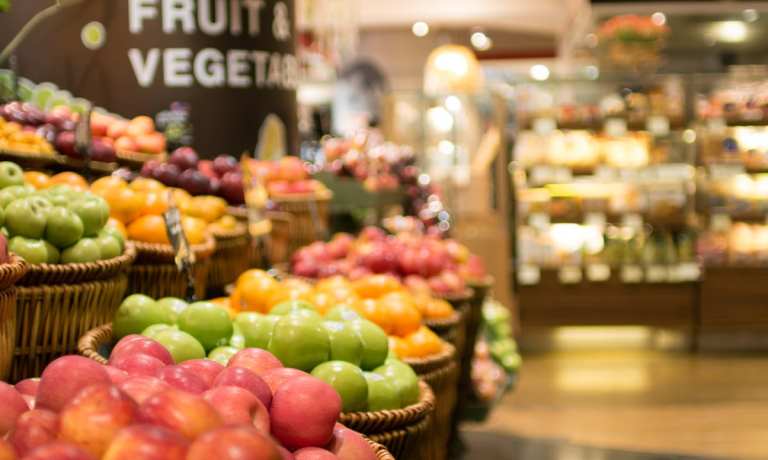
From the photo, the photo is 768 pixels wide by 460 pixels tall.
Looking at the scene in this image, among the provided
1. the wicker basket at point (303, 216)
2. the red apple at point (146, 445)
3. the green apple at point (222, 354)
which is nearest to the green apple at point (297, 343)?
the green apple at point (222, 354)

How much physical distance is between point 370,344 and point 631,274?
8.11 m

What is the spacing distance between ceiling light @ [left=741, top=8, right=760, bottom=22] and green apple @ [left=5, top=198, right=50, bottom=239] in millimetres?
9647

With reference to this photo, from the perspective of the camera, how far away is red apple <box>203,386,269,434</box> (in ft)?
3.98

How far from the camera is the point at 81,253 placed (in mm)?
2266

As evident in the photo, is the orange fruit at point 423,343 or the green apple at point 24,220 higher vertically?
the green apple at point 24,220

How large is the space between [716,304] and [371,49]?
851 centimetres

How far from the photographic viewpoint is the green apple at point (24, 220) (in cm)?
220

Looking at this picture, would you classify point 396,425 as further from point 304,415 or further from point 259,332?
point 304,415

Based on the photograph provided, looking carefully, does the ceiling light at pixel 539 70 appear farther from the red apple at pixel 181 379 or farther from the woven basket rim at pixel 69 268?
the red apple at pixel 181 379

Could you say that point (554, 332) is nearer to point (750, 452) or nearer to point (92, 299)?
point (750, 452)

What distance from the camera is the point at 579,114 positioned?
33.3ft

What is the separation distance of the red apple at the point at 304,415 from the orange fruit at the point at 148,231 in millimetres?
1595

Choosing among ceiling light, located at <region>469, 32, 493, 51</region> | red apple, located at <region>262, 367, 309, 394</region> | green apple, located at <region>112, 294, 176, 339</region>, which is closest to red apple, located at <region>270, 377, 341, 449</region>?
red apple, located at <region>262, 367, 309, 394</region>

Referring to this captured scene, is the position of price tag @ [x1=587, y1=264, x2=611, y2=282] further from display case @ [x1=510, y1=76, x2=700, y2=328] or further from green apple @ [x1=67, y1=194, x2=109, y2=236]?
green apple @ [x1=67, y1=194, x2=109, y2=236]
